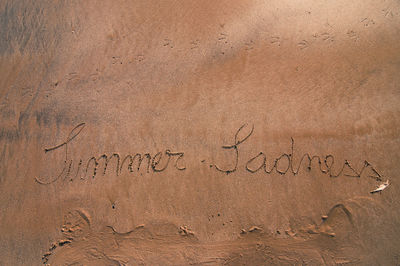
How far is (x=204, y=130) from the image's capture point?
381 centimetres

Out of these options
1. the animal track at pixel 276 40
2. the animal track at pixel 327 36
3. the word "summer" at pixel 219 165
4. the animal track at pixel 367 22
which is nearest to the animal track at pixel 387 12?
the animal track at pixel 367 22

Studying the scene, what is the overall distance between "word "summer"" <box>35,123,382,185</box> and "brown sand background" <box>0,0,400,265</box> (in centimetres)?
5

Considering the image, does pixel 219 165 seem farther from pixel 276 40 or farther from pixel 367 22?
pixel 367 22

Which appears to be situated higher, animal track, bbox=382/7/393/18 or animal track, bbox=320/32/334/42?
animal track, bbox=382/7/393/18

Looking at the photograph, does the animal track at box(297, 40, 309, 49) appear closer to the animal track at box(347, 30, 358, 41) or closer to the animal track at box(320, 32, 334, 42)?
the animal track at box(320, 32, 334, 42)

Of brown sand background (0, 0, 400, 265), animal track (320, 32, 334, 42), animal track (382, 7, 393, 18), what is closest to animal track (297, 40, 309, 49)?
brown sand background (0, 0, 400, 265)

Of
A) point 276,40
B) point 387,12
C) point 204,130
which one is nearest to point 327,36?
point 276,40

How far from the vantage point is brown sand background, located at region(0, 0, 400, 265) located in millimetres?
3568

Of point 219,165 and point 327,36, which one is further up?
point 327,36

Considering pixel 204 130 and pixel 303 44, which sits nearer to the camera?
pixel 204 130

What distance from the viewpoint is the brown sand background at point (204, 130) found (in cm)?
357

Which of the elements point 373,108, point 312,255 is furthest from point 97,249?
point 373,108

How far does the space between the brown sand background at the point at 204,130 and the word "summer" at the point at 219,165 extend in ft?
0.15

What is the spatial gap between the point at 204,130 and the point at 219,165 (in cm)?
63
